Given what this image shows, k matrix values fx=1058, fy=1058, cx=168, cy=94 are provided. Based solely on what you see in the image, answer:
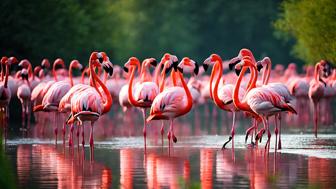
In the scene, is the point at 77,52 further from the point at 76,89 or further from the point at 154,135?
the point at 76,89

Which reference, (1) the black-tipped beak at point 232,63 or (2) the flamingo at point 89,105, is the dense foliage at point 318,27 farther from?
(2) the flamingo at point 89,105

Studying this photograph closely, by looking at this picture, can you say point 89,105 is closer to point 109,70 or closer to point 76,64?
point 109,70

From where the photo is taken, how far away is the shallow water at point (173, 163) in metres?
12.9

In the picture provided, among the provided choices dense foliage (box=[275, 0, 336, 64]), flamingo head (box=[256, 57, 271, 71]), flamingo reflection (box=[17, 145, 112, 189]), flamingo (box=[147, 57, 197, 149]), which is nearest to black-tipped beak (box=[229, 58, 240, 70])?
flamingo head (box=[256, 57, 271, 71])

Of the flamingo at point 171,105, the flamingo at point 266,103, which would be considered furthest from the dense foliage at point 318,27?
the flamingo at point 266,103

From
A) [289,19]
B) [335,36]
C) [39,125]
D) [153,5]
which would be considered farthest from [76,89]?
[153,5]

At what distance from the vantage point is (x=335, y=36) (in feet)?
88.4

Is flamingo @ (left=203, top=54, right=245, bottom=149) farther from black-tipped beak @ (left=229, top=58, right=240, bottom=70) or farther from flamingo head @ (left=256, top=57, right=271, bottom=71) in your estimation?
flamingo head @ (left=256, top=57, right=271, bottom=71)

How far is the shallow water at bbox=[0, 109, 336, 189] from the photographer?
12930mm

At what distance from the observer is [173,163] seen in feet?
50.2

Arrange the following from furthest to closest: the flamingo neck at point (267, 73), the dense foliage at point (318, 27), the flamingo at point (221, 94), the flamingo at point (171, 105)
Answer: the dense foliage at point (318, 27) < the flamingo neck at point (267, 73) < the flamingo at point (221, 94) < the flamingo at point (171, 105)

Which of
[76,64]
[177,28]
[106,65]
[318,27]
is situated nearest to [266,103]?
[106,65]

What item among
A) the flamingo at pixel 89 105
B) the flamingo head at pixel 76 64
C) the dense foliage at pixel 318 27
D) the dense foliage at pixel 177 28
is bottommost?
the flamingo at pixel 89 105

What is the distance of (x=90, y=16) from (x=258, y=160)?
30.9 metres
